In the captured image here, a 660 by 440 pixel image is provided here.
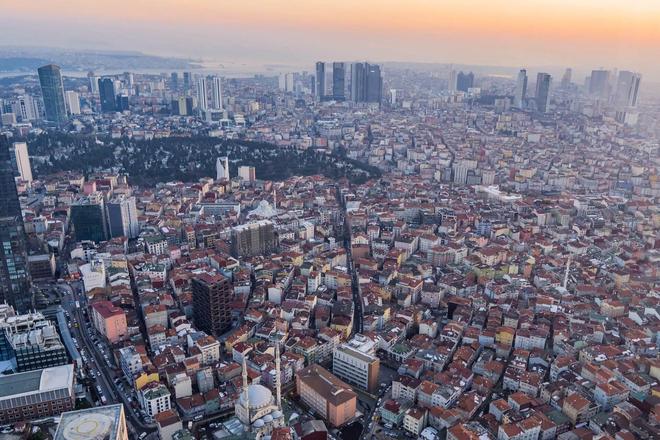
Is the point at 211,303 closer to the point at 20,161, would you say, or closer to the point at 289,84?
the point at 20,161

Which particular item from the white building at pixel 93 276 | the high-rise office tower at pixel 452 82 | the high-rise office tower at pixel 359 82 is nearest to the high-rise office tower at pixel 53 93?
the high-rise office tower at pixel 359 82

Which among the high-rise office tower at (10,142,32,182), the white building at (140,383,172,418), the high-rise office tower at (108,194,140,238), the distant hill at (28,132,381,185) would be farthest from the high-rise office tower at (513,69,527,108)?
the white building at (140,383,172,418)

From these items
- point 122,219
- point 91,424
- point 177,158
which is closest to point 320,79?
point 177,158

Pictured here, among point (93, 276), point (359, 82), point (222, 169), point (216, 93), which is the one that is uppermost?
point (359, 82)

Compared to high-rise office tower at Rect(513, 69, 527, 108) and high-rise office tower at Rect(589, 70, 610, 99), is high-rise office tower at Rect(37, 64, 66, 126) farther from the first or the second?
high-rise office tower at Rect(589, 70, 610, 99)

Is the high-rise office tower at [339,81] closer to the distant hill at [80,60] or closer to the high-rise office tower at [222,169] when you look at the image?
the high-rise office tower at [222,169]

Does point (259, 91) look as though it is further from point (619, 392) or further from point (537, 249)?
point (619, 392)
